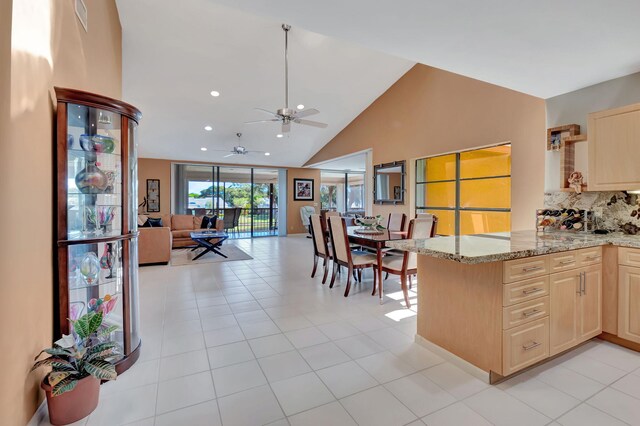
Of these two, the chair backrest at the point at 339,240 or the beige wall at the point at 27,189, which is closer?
the beige wall at the point at 27,189

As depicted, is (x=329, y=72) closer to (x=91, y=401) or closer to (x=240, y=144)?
(x=240, y=144)

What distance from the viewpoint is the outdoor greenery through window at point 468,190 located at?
4398 mm

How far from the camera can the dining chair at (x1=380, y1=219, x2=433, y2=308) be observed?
351 cm

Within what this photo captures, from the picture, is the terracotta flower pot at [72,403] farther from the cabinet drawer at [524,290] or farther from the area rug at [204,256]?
the area rug at [204,256]

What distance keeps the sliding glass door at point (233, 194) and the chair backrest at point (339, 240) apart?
456 centimetres

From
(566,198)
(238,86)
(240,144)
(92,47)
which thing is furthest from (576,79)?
(240,144)

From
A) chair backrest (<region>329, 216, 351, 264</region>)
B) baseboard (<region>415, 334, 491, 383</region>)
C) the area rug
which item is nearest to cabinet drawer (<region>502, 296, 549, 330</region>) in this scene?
baseboard (<region>415, 334, 491, 383</region>)

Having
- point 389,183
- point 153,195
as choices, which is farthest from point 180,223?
point 389,183

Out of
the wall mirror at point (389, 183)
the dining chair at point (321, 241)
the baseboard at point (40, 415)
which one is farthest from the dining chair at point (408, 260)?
the baseboard at point (40, 415)

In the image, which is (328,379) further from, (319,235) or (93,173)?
(319,235)

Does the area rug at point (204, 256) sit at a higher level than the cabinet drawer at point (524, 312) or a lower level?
lower

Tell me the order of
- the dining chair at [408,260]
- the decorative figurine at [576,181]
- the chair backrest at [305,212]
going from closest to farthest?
the decorative figurine at [576,181] → the dining chair at [408,260] → the chair backrest at [305,212]

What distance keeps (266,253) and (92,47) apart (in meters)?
4.94

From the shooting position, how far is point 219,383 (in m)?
→ 1.94
